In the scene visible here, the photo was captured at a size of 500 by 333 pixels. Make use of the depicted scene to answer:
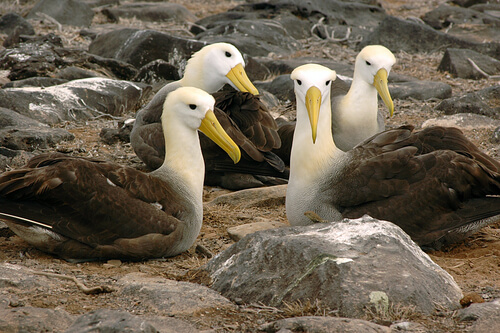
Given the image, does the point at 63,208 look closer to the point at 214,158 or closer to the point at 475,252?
the point at 214,158

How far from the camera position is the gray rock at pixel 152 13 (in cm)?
A: 1644

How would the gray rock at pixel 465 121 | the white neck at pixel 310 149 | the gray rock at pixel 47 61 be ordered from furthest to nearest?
the gray rock at pixel 47 61 < the gray rock at pixel 465 121 < the white neck at pixel 310 149

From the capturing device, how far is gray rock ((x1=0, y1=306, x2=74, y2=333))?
2994 millimetres

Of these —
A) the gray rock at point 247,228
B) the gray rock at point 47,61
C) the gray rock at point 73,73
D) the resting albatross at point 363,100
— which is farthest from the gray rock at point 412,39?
the gray rock at point 247,228

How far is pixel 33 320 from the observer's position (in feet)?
9.99

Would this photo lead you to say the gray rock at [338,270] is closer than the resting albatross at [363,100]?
Yes

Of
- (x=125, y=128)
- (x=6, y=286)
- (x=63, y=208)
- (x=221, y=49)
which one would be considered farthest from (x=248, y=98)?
(x=6, y=286)

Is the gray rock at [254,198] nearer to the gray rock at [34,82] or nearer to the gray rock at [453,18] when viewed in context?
the gray rock at [34,82]

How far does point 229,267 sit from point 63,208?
1.40 metres

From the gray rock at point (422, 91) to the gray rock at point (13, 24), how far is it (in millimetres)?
7590

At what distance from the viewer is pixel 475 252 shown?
4.96 metres

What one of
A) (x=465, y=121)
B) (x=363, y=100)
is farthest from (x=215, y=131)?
(x=465, y=121)

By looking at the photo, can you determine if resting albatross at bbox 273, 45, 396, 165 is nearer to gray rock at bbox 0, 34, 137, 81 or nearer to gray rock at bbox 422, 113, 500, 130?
gray rock at bbox 422, 113, 500, 130

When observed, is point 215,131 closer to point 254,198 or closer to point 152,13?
point 254,198
